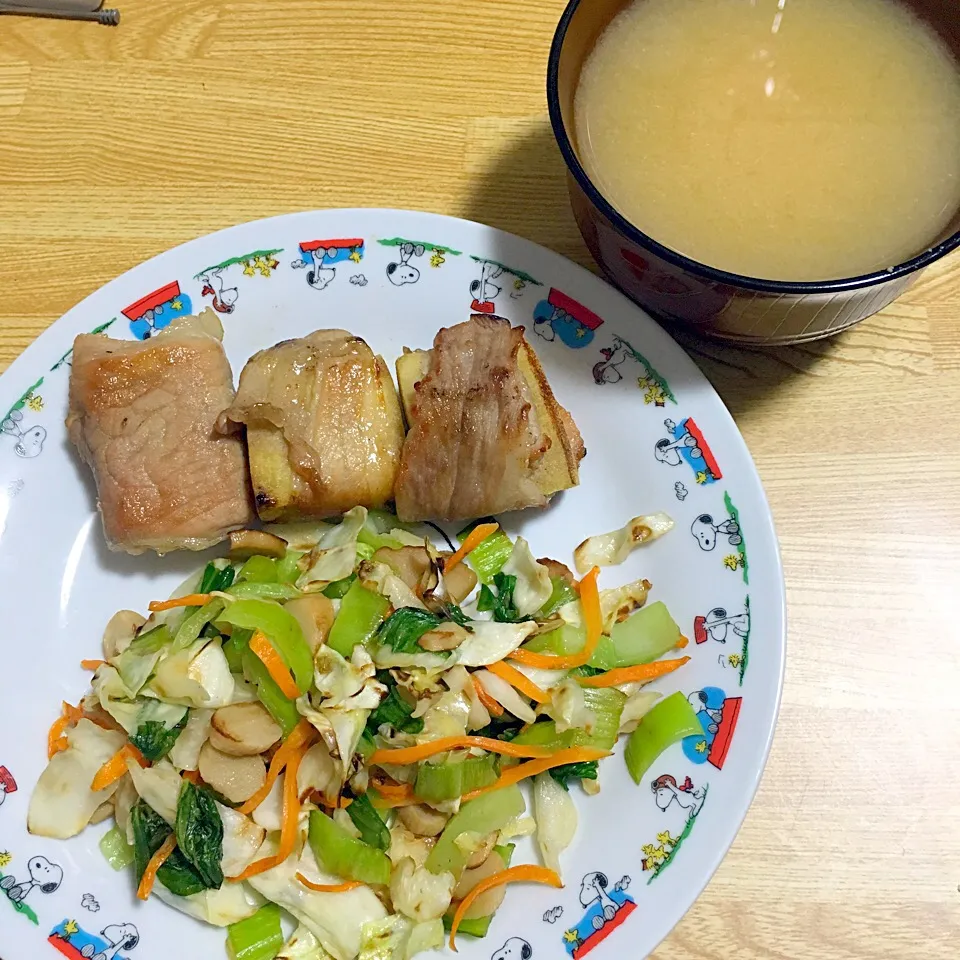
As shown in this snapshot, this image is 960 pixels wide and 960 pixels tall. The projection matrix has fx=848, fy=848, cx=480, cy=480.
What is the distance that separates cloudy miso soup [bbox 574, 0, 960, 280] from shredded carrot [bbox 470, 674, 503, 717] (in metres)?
0.81

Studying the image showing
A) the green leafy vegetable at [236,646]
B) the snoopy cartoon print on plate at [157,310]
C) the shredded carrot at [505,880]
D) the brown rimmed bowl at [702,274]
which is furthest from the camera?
the snoopy cartoon print on plate at [157,310]

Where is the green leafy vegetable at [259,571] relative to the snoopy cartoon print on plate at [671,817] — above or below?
above

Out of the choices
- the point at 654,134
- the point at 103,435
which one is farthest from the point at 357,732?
the point at 654,134

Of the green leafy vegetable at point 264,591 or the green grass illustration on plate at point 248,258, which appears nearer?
the green leafy vegetable at point 264,591

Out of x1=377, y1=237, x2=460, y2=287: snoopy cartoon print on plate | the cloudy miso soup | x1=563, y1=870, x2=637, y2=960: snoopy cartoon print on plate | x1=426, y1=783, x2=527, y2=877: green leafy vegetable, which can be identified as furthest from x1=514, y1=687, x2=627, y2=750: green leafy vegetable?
x1=377, y1=237, x2=460, y2=287: snoopy cartoon print on plate

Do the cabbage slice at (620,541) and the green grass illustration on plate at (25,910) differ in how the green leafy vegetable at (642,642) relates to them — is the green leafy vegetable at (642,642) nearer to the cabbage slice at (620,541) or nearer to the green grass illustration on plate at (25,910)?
the cabbage slice at (620,541)

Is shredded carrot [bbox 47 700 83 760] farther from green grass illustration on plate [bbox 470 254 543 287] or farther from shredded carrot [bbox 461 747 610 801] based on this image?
green grass illustration on plate [bbox 470 254 543 287]

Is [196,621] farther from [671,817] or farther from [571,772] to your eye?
[671,817]

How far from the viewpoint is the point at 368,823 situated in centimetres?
145

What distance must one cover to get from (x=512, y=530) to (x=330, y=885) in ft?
2.33

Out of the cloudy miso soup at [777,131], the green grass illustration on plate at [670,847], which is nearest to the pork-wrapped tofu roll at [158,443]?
the cloudy miso soup at [777,131]

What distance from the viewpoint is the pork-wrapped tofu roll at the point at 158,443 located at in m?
1.53

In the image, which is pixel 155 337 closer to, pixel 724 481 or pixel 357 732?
pixel 357 732

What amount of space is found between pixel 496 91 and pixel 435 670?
4.42 ft
